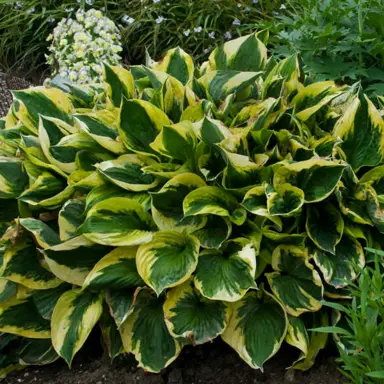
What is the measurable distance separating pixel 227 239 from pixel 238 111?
57 cm

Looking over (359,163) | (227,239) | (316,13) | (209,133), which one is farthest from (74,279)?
(316,13)

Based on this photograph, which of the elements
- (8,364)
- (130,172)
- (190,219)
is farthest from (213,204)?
(8,364)

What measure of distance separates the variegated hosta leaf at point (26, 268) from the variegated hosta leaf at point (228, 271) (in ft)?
1.86

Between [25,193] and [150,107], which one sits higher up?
[150,107]

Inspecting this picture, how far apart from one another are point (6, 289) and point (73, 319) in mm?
315

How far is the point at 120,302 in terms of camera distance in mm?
2143

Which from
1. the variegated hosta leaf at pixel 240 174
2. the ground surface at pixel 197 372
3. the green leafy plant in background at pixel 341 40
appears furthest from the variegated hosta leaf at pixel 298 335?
the green leafy plant in background at pixel 341 40

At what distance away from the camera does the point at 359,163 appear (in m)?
2.35

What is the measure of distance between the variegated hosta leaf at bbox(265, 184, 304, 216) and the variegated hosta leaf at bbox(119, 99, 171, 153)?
49 centimetres

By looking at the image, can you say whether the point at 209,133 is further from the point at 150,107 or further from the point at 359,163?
the point at 359,163

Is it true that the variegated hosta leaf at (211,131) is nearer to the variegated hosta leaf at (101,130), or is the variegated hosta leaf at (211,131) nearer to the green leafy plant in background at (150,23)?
the variegated hosta leaf at (101,130)

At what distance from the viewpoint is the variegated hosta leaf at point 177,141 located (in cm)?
217

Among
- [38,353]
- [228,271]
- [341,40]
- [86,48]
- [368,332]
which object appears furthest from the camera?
[86,48]

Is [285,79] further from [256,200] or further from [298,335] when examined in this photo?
[298,335]
